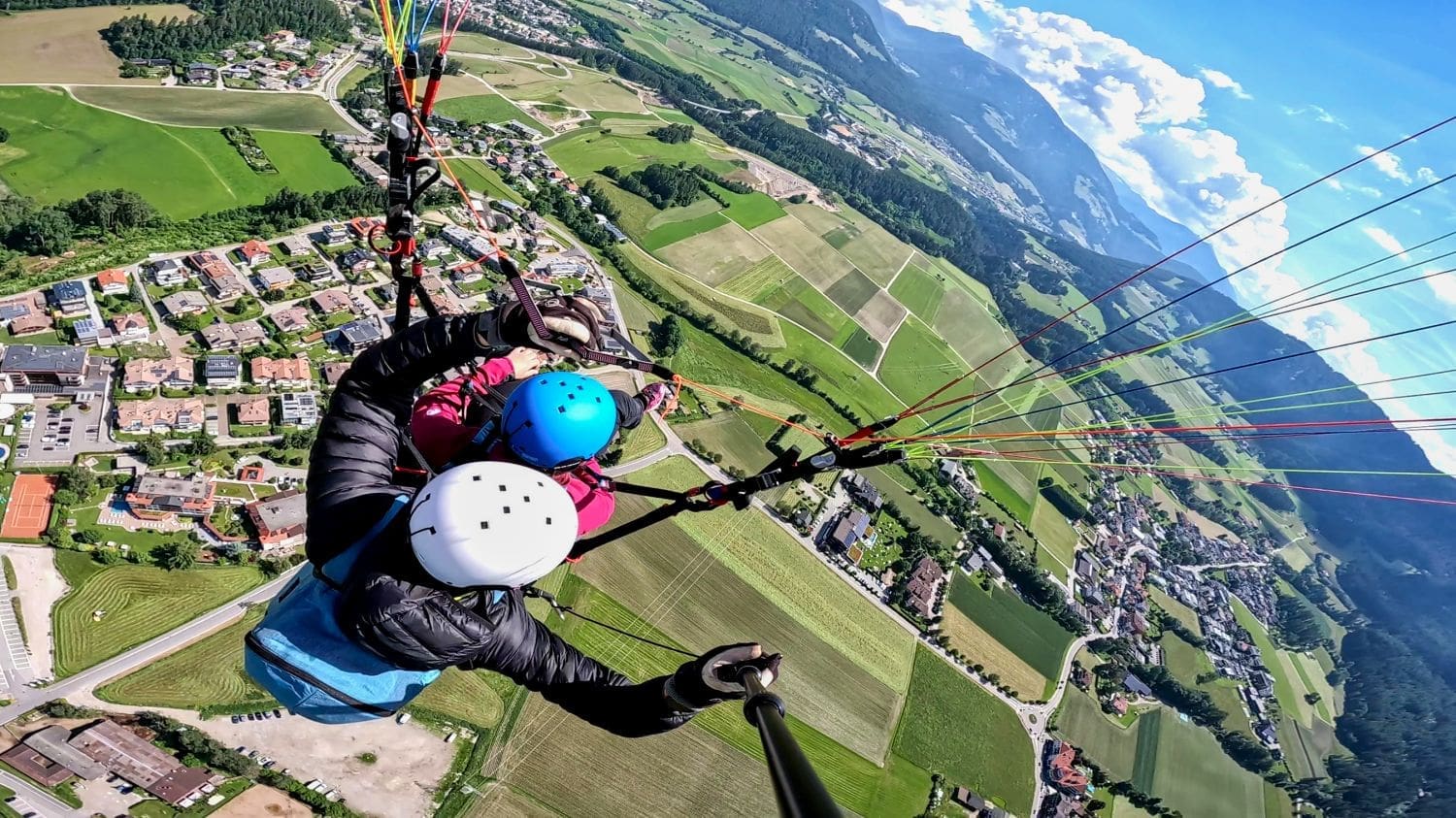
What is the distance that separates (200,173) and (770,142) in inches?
2711

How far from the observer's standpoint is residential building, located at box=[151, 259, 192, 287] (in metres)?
32.8

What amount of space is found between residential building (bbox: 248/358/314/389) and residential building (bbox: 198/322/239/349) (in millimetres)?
1890

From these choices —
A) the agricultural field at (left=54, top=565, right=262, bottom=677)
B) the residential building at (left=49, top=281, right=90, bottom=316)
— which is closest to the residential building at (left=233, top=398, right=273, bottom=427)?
the agricultural field at (left=54, top=565, right=262, bottom=677)

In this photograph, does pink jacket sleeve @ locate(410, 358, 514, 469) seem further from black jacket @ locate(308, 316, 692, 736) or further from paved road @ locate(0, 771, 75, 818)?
paved road @ locate(0, 771, 75, 818)

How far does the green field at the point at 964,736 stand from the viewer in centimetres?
2783

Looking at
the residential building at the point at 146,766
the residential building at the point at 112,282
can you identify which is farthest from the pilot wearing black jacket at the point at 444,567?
the residential building at the point at 112,282

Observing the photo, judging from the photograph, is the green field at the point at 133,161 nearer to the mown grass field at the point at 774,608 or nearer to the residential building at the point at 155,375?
the residential building at the point at 155,375

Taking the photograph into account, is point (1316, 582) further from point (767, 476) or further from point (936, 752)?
point (767, 476)

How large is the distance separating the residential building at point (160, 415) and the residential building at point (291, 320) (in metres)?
6.53

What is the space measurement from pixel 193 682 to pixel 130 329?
60.4ft

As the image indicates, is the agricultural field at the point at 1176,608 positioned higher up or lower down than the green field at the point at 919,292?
lower down

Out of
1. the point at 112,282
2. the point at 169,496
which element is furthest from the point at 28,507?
the point at 112,282

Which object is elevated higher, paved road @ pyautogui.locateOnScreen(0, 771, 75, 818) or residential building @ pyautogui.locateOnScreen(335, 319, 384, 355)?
residential building @ pyautogui.locateOnScreen(335, 319, 384, 355)

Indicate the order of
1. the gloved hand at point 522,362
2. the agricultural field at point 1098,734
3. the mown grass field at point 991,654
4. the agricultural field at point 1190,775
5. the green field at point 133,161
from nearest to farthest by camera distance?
the gloved hand at point 522,362
the agricultural field at point 1098,734
the mown grass field at point 991,654
the agricultural field at point 1190,775
the green field at point 133,161
